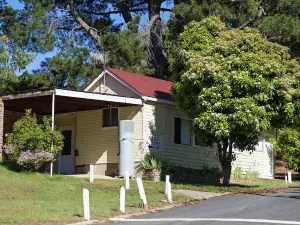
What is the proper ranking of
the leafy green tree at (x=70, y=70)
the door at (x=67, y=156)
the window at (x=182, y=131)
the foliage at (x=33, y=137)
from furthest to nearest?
the leafy green tree at (x=70, y=70)
the door at (x=67, y=156)
the window at (x=182, y=131)
the foliage at (x=33, y=137)

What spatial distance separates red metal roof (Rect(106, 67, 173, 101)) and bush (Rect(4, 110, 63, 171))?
4.52m

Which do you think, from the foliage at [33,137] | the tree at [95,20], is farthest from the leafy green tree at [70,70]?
the foliage at [33,137]

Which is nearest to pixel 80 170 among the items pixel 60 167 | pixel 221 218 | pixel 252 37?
pixel 60 167

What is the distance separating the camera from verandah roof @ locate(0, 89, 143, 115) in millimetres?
20484

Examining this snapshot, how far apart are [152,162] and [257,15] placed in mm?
12059

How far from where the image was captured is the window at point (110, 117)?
78.5 ft

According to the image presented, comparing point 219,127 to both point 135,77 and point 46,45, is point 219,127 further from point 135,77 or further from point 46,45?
point 46,45

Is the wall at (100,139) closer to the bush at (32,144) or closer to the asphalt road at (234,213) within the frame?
the bush at (32,144)

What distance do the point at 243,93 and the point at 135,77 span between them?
7.41 m

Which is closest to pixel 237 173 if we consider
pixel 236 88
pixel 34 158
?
pixel 236 88

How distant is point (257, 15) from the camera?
2953cm

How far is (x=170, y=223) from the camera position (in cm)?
1235

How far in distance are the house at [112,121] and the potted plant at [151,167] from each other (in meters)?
0.41

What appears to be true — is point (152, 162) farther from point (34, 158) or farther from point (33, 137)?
point (33, 137)
